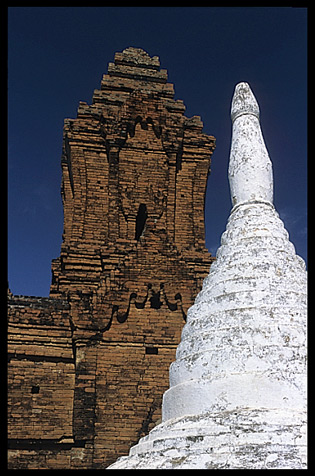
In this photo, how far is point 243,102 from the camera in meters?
6.23

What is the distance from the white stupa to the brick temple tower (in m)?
3.93

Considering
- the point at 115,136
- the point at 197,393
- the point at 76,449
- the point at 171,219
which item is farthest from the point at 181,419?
the point at 115,136

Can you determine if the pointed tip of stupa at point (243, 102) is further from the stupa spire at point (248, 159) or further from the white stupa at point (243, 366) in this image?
the white stupa at point (243, 366)

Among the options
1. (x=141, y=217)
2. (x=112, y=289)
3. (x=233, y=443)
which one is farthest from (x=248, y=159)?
(x=141, y=217)

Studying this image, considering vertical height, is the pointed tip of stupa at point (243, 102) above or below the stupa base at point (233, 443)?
above

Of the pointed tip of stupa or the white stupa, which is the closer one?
the white stupa

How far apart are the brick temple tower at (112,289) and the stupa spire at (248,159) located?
13.6 ft

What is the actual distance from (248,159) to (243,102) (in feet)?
2.91

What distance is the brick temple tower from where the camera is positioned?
8.32m

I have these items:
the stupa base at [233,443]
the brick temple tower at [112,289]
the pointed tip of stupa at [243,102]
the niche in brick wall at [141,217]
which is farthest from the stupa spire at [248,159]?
the niche in brick wall at [141,217]

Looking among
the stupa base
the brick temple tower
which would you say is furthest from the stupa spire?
the brick temple tower

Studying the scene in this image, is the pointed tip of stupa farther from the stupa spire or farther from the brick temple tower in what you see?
the brick temple tower

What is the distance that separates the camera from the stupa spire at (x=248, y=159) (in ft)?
18.6

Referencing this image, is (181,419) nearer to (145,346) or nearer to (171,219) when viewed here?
(145,346)
